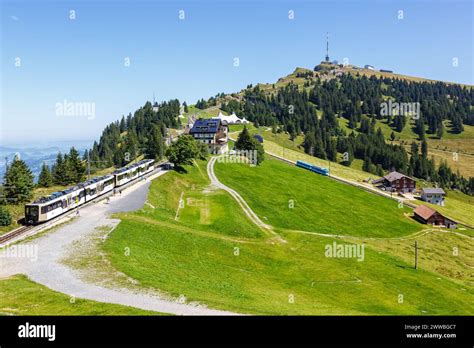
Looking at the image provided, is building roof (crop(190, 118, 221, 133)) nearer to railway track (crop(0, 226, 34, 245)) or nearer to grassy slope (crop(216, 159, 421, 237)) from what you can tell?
grassy slope (crop(216, 159, 421, 237))

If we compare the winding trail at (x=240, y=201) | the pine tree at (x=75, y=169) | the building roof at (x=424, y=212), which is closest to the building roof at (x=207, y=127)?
the winding trail at (x=240, y=201)

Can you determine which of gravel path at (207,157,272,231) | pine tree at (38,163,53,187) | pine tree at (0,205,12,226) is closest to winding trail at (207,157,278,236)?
gravel path at (207,157,272,231)

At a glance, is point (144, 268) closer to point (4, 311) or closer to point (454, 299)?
point (4, 311)

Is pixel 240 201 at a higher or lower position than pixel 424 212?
higher

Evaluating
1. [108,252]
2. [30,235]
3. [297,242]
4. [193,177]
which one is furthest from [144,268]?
[193,177]

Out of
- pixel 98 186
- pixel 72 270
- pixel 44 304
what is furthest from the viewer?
pixel 98 186

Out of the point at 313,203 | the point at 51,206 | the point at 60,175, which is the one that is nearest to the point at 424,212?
the point at 313,203

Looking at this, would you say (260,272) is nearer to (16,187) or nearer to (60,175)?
(16,187)
